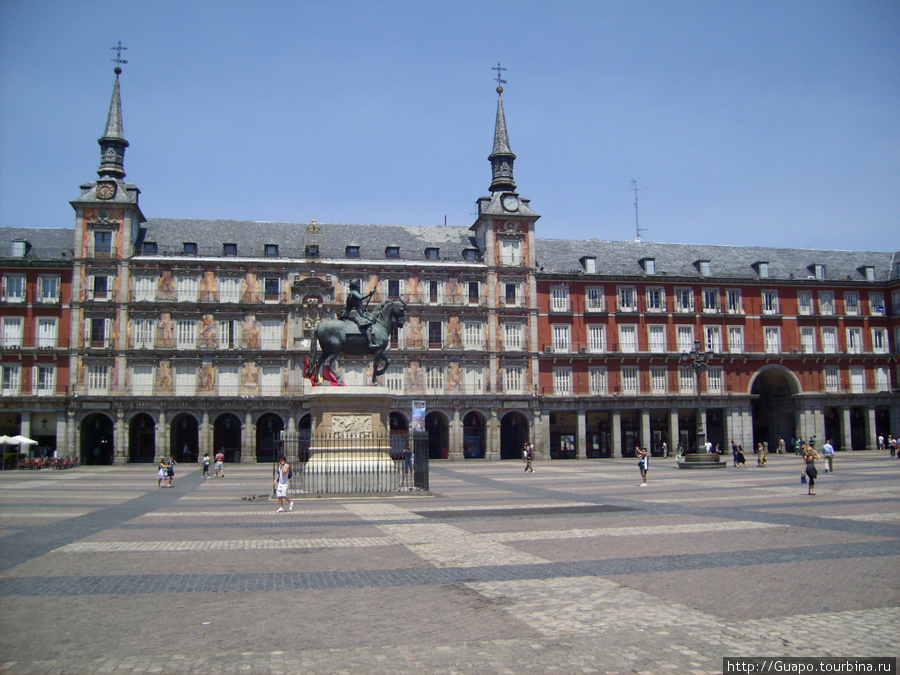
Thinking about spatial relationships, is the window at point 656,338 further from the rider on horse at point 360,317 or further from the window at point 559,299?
the rider on horse at point 360,317

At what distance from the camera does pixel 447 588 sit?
36.3 ft

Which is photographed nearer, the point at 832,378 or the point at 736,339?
the point at 736,339

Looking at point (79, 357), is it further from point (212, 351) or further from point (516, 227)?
point (516, 227)

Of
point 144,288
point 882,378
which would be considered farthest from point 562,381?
point 144,288

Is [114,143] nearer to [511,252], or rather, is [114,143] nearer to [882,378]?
[511,252]

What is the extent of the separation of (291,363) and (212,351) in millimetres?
5965

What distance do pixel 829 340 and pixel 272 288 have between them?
1865 inches

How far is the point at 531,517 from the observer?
19.6m

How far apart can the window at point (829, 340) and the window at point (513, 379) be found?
2700 cm

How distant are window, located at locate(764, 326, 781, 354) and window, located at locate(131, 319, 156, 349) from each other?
164 feet

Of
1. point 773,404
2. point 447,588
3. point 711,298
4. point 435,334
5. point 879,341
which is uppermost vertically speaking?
point 711,298

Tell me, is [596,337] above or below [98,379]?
above

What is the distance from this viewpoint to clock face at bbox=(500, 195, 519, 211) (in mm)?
62406

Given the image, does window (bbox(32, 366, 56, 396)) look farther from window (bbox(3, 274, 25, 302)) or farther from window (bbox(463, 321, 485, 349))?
window (bbox(463, 321, 485, 349))
